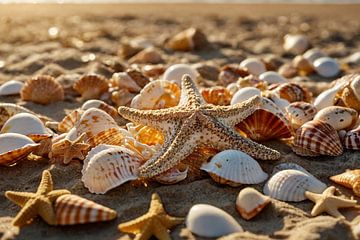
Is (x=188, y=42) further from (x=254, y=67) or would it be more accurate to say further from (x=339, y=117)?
(x=339, y=117)

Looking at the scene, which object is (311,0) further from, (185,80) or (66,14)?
(185,80)

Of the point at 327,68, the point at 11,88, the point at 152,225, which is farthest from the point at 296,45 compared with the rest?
the point at 152,225

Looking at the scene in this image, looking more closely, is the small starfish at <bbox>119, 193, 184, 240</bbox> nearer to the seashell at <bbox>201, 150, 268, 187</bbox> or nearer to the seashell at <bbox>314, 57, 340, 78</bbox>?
the seashell at <bbox>201, 150, 268, 187</bbox>

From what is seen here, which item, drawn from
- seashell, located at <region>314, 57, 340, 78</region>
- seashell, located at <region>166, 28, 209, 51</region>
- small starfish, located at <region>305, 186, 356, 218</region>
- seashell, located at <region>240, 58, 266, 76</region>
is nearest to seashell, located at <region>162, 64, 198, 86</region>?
seashell, located at <region>240, 58, 266, 76</region>

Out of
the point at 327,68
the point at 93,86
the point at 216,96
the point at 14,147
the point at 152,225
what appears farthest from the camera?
the point at 327,68

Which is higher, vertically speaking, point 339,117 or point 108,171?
point 339,117

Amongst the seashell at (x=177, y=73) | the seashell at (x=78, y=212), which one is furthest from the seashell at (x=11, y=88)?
the seashell at (x=78, y=212)
